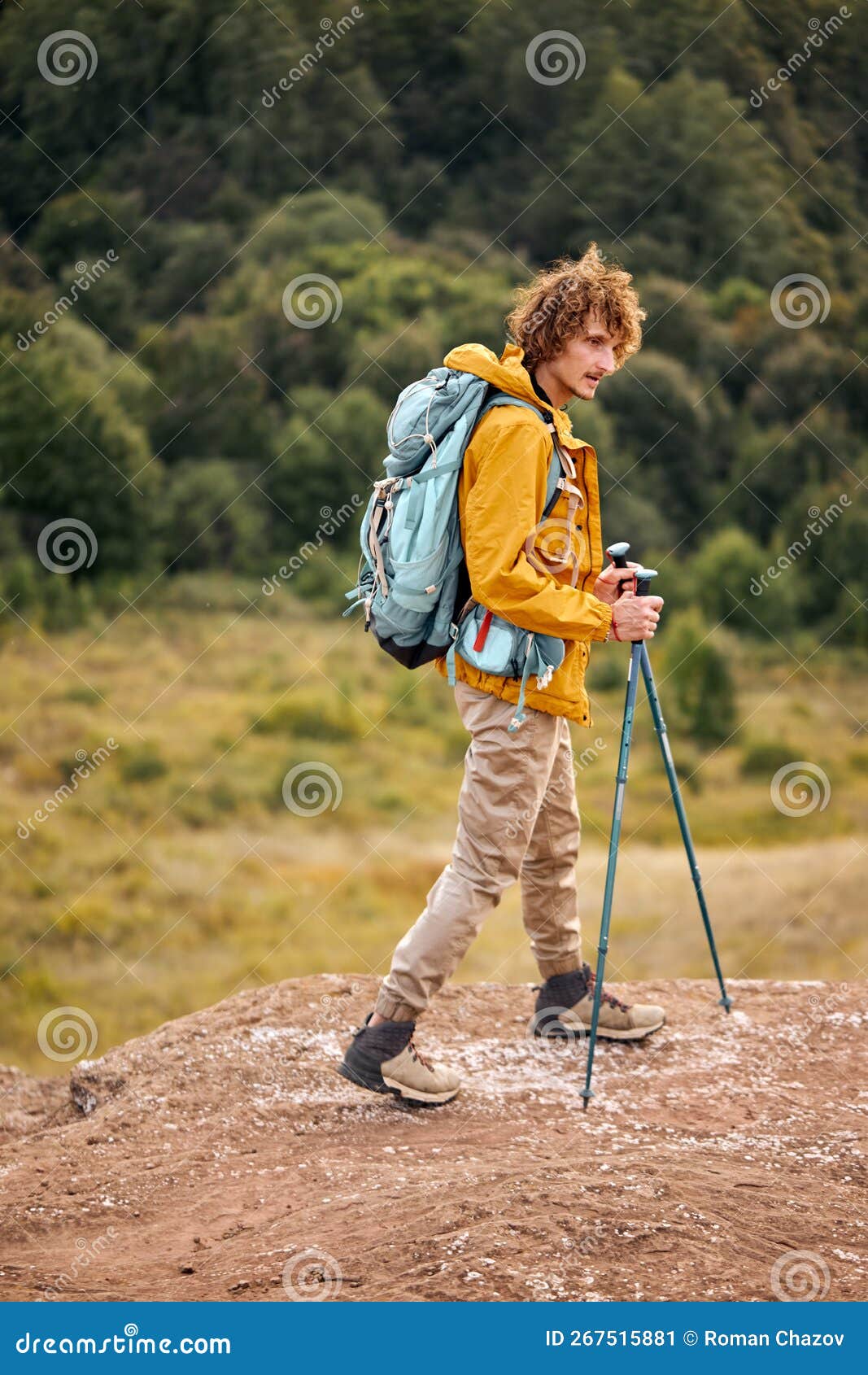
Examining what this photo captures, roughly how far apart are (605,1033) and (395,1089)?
79cm

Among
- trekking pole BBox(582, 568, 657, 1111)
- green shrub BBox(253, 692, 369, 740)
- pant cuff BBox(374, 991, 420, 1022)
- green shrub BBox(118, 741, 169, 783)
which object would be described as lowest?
green shrub BBox(118, 741, 169, 783)

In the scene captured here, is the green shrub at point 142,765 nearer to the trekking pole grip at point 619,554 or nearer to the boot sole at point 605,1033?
the boot sole at point 605,1033

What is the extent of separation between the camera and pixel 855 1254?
2.96 metres

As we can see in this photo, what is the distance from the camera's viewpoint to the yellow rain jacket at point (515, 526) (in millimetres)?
3488

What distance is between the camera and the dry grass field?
1995 cm

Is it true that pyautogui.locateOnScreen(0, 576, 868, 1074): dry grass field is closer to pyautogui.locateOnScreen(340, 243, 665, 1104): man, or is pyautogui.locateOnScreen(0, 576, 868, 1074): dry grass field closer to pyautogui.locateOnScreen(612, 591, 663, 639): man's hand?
pyautogui.locateOnScreen(340, 243, 665, 1104): man

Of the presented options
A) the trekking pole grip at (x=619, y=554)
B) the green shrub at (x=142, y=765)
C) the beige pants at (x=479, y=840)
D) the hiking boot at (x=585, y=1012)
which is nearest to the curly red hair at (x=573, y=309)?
the trekking pole grip at (x=619, y=554)

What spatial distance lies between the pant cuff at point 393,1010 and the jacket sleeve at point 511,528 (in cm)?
105

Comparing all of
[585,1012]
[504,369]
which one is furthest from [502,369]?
[585,1012]

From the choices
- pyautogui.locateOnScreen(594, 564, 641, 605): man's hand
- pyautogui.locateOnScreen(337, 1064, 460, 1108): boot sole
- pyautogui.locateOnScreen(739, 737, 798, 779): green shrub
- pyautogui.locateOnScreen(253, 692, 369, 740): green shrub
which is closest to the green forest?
pyautogui.locateOnScreen(253, 692, 369, 740): green shrub

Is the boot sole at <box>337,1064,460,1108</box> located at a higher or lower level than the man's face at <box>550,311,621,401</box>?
lower

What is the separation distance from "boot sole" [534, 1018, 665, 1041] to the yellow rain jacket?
112cm

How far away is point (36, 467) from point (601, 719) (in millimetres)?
13998

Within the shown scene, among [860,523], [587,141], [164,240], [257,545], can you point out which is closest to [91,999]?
[257,545]
